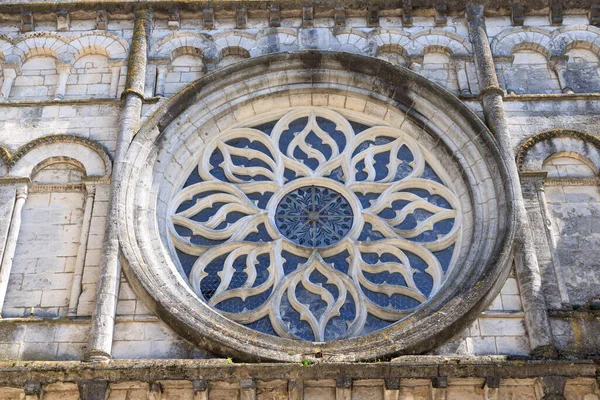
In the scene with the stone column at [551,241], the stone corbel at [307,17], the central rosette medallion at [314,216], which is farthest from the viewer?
the stone corbel at [307,17]

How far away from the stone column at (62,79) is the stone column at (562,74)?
731 centimetres

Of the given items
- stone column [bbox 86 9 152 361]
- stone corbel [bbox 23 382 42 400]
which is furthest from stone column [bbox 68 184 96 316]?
stone corbel [bbox 23 382 42 400]

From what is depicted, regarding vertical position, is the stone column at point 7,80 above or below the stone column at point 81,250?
above

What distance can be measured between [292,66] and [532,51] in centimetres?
376

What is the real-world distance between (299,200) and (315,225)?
524 mm

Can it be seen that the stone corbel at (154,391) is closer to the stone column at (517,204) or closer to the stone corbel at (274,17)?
the stone column at (517,204)

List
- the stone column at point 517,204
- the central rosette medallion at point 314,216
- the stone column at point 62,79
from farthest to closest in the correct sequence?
the stone column at point 62,79, the central rosette medallion at point 314,216, the stone column at point 517,204

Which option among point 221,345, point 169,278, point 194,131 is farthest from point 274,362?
point 194,131

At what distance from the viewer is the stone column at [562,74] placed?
15.6m

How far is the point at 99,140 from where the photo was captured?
1476 centimetres

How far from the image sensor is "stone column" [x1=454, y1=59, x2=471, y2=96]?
15.4 metres

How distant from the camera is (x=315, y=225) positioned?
14211 millimetres

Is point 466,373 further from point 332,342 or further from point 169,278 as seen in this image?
point 169,278

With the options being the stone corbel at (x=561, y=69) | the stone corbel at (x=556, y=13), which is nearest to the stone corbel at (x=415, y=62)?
the stone corbel at (x=561, y=69)
